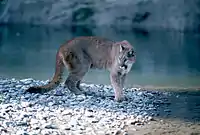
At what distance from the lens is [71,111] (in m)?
→ 6.71

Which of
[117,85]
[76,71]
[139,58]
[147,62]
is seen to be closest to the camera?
[117,85]

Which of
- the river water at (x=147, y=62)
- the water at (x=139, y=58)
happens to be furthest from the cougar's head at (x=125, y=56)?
the water at (x=139, y=58)

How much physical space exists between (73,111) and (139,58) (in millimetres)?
7998

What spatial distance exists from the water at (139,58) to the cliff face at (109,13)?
190cm

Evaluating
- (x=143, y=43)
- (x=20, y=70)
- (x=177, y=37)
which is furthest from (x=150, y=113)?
(x=177, y=37)

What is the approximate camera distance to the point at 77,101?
738 cm

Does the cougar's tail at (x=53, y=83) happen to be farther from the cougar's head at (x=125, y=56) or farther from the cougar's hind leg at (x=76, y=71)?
the cougar's head at (x=125, y=56)

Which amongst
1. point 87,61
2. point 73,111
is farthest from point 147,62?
point 73,111

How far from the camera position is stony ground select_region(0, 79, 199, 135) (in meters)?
5.77

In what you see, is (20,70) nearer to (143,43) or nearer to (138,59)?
(138,59)

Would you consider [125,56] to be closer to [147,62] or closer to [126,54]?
[126,54]

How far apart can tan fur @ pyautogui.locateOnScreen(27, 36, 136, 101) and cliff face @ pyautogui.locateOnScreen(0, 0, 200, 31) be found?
18621 millimetres

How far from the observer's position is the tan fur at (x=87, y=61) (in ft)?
24.9

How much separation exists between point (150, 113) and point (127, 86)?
253 cm
